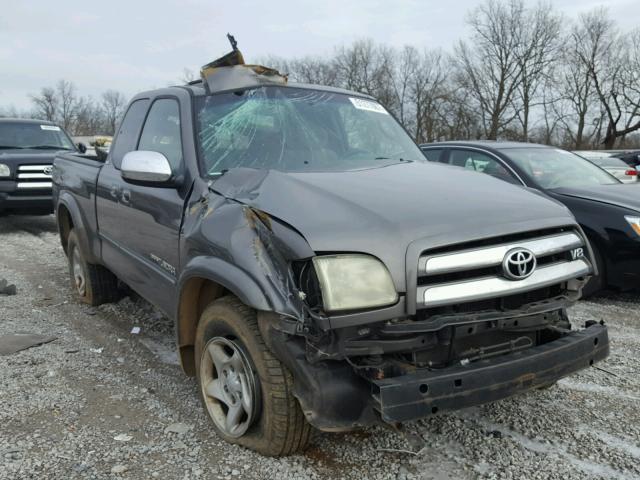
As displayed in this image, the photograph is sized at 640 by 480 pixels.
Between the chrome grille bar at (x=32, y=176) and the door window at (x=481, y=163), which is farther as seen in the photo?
the chrome grille bar at (x=32, y=176)

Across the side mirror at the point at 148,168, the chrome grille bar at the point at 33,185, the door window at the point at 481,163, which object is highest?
the side mirror at the point at 148,168

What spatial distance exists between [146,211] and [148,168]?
503mm

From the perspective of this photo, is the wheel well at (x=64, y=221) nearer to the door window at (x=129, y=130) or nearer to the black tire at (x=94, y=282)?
the black tire at (x=94, y=282)

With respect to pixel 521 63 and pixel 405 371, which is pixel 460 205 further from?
pixel 521 63

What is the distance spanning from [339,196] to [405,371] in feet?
2.71

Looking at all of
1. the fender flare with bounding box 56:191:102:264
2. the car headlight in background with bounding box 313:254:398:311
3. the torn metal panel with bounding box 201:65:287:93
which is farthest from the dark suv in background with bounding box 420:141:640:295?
the fender flare with bounding box 56:191:102:264

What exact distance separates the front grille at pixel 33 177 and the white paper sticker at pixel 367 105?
24.1 ft

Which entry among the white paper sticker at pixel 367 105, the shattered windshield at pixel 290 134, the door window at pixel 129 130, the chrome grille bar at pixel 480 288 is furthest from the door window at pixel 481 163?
the chrome grille bar at pixel 480 288

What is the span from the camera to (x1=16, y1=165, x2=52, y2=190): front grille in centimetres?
945

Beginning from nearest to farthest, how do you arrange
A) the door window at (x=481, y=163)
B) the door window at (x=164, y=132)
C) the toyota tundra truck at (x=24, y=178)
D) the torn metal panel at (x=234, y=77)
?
1. the door window at (x=164, y=132)
2. the torn metal panel at (x=234, y=77)
3. the door window at (x=481, y=163)
4. the toyota tundra truck at (x=24, y=178)

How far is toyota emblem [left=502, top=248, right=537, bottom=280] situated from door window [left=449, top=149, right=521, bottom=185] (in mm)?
3559

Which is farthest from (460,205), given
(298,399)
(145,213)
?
(145,213)

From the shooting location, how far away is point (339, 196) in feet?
8.33

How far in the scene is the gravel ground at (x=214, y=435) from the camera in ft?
8.78
